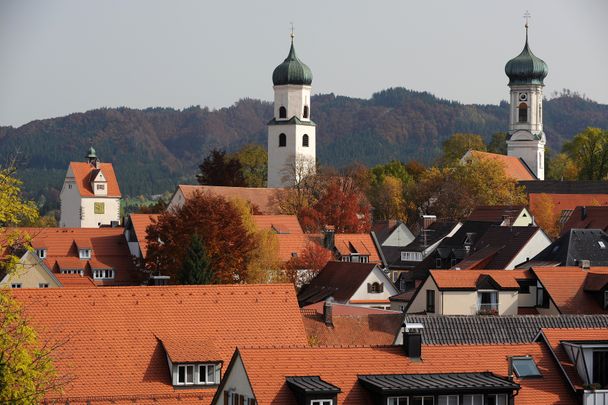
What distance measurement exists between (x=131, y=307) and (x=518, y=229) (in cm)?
3786

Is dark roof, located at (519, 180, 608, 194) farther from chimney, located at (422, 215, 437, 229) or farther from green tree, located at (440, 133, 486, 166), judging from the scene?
green tree, located at (440, 133, 486, 166)

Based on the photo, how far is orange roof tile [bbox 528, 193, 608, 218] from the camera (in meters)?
110

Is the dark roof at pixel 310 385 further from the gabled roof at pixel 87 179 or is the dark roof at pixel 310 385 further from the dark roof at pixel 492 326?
the gabled roof at pixel 87 179

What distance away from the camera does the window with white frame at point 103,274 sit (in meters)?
83.7

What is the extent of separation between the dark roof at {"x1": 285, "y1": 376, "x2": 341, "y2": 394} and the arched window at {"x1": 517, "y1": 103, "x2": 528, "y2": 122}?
12035 cm

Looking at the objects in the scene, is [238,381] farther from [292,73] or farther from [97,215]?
[97,215]

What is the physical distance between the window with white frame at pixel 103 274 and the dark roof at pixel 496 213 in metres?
20.8

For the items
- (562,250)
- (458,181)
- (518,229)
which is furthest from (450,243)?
(458,181)

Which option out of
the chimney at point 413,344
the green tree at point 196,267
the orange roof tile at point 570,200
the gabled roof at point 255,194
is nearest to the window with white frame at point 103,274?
the gabled roof at point 255,194

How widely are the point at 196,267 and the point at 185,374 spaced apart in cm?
2293

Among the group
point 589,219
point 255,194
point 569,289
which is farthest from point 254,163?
point 569,289

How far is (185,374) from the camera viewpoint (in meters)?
32.9

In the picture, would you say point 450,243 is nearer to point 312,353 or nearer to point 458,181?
point 458,181

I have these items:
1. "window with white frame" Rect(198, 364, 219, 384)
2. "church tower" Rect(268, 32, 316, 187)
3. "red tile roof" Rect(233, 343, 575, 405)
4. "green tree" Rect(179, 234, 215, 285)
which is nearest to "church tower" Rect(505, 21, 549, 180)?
"church tower" Rect(268, 32, 316, 187)
